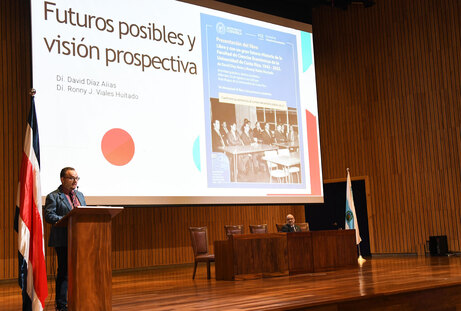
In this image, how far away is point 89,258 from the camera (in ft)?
10.8

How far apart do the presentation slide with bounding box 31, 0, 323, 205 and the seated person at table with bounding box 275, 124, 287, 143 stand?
1 centimetres

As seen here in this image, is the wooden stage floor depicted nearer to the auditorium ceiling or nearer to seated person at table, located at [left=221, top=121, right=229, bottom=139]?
seated person at table, located at [left=221, top=121, right=229, bottom=139]

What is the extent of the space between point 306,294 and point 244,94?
12.9ft

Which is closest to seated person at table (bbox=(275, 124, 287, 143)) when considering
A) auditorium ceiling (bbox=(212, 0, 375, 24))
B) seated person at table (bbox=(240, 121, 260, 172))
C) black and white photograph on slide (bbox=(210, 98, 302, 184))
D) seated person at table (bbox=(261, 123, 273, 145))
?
black and white photograph on slide (bbox=(210, 98, 302, 184))

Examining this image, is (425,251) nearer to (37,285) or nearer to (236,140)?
(236,140)

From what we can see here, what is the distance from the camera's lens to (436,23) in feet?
33.6

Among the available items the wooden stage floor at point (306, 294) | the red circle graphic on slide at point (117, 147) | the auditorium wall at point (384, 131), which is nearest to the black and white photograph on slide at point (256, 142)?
the red circle graphic on slide at point (117, 147)

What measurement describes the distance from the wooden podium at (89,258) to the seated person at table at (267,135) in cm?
491

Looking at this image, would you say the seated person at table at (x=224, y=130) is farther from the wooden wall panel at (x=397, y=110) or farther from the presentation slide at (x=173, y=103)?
the wooden wall panel at (x=397, y=110)

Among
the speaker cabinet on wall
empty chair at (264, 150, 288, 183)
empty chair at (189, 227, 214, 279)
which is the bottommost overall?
the speaker cabinet on wall

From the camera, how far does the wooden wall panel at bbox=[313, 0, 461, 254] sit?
1007cm

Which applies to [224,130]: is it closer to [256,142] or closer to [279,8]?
[256,142]

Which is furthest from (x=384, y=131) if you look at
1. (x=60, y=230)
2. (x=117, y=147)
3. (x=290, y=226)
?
(x=60, y=230)

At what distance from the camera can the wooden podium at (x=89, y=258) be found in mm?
3230
